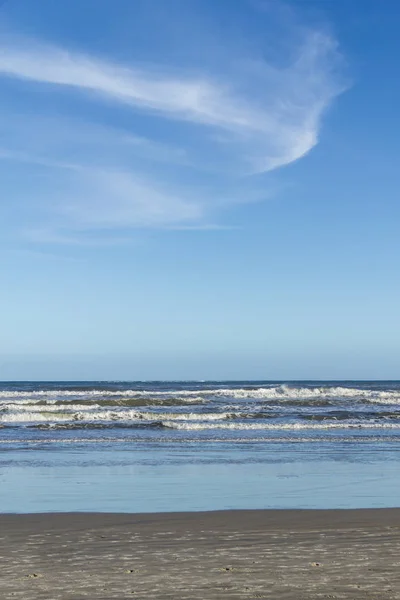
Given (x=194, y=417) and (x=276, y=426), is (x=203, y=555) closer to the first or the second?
(x=276, y=426)

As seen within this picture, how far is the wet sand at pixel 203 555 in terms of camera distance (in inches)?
271

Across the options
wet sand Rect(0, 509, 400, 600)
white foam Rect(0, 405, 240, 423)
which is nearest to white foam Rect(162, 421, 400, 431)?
white foam Rect(0, 405, 240, 423)

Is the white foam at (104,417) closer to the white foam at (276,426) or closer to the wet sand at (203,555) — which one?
the white foam at (276,426)

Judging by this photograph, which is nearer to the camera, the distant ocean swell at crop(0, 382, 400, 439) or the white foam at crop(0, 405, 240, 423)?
the distant ocean swell at crop(0, 382, 400, 439)

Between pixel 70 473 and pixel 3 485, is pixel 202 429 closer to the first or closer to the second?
pixel 70 473

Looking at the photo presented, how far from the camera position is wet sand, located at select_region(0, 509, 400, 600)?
6.88 meters

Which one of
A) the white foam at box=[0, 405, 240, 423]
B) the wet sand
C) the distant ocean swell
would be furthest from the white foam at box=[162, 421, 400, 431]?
the wet sand

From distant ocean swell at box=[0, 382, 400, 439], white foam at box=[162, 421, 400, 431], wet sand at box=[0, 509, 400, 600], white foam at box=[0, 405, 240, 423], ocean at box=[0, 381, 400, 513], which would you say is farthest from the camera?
white foam at box=[0, 405, 240, 423]

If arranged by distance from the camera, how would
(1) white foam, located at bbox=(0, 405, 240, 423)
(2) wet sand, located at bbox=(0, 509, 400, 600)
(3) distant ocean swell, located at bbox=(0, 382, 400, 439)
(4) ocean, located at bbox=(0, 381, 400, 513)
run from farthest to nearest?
(1) white foam, located at bbox=(0, 405, 240, 423)
(3) distant ocean swell, located at bbox=(0, 382, 400, 439)
(4) ocean, located at bbox=(0, 381, 400, 513)
(2) wet sand, located at bbox=(0, 509, 400, 600)

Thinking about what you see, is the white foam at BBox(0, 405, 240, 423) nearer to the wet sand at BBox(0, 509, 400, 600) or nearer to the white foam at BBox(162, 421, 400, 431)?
the white foam at BBox(162, 421, 400, 431)

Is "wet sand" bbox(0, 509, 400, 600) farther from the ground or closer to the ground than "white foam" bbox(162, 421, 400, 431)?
farther from the ground

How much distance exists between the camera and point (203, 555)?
845cm

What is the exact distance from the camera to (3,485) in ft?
46.0

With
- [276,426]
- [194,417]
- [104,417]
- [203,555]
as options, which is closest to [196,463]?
[203,555]
